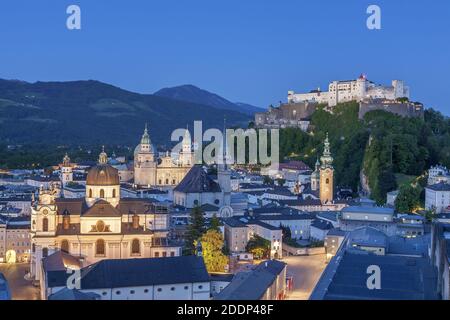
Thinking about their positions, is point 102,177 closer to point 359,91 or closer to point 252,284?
point 252,284

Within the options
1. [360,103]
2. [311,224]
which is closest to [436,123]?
[360,103]

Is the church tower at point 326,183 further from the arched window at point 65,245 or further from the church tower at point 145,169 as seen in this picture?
the arched window at point 65,245

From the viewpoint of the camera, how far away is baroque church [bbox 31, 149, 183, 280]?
24.3 m

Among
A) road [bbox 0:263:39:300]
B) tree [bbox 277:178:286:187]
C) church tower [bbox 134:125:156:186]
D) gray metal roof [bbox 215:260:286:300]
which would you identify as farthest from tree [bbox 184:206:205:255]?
tree [bbox 277:178:286:187]

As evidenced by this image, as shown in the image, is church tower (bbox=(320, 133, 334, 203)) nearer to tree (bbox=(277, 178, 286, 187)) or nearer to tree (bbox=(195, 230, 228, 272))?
tree (bbox=(277, 178, 286, 187))

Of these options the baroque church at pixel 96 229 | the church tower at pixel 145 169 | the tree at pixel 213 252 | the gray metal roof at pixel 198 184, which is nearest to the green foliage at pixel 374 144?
the gray metal roof at pixel 198 184

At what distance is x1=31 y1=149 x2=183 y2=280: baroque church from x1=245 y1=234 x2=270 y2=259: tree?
11.9ft

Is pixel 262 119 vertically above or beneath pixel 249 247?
above

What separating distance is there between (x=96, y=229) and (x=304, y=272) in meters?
7.47

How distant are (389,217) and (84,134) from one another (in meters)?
91.7

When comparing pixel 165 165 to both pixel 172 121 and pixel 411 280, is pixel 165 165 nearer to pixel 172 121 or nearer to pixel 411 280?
pixel 411 280

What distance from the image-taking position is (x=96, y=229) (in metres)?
24.8

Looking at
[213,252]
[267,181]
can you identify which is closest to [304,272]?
[213,252]

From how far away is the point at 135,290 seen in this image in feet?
60.5
